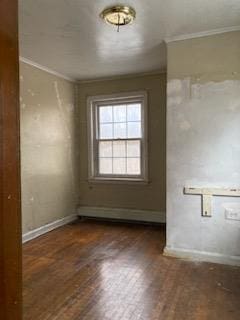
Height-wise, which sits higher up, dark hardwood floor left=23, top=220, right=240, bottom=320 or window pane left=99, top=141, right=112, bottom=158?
window pane left=99, top=141, right=112, bottom=158

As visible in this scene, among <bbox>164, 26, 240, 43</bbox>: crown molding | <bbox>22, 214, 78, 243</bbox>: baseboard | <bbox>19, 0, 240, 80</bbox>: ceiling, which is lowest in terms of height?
<bbox>22, 214, 78, 243</bbox>: baseboard

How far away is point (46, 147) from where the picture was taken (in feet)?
14.0

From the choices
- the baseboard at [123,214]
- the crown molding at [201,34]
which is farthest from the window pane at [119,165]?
the crown molding at [201,34]

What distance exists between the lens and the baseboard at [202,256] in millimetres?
2910

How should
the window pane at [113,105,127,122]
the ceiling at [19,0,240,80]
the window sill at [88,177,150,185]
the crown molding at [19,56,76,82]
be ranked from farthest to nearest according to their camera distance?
the window pane at [113,105,127,122], the window sill at [88,177,150,185], the crown molding at [19,56,76,82], the ceiling at [19,0,240,80]

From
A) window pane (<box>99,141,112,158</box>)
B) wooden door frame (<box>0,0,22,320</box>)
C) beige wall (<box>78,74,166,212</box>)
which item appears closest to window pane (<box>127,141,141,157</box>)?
beige wall (<box>78,74,166,212</box>)

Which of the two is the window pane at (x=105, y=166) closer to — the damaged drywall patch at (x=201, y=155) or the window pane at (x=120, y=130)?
the window pane at (x=120, y=130)

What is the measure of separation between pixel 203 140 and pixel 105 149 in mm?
2272

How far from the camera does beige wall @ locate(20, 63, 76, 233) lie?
151 inches

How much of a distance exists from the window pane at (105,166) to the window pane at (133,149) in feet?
1.31

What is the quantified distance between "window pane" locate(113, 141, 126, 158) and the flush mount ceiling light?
2.37m

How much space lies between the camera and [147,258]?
3.13 metres

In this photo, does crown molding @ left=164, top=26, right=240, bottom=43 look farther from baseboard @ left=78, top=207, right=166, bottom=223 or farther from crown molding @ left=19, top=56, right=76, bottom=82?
baseboard @ left=78, top=207, right=166, bottom=223

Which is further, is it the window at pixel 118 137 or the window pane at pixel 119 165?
the window pane at pixel 119 165
